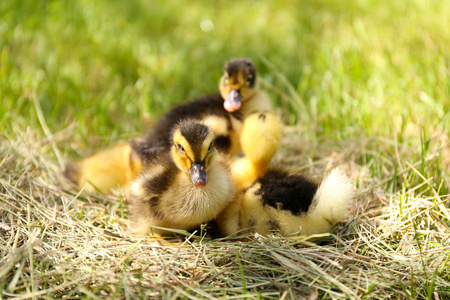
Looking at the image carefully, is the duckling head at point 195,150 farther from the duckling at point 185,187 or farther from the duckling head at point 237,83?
the duckling head at point 237,83

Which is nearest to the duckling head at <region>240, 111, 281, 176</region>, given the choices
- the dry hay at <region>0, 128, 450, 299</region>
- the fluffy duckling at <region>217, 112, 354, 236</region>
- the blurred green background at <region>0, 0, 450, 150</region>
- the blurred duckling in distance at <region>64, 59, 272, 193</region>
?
the fluffy duckling at <region>217, 112, 354, 236</region>

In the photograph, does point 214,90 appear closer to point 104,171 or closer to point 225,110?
point 225,110

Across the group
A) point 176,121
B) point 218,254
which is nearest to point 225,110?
point 176,121

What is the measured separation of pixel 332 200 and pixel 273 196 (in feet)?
0.91

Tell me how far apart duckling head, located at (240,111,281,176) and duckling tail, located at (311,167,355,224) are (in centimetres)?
35

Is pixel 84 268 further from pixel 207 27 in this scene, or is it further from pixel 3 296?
pixel 207 27

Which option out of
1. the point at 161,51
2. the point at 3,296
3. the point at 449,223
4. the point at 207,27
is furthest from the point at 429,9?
the point at 3,296

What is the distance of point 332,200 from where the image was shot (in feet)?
6.70

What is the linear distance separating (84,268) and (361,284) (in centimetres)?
115

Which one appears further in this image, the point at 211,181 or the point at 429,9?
the point at 429,9

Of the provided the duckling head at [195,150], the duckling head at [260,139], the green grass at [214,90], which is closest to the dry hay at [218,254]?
the green grass at [214,90]

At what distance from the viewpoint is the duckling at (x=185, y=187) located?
6.63 feet

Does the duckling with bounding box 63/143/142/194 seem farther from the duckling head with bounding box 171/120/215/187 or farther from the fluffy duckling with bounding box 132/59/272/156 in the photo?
the duckling head with bounding box 171/120/215/187

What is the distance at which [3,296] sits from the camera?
66.9 inches
